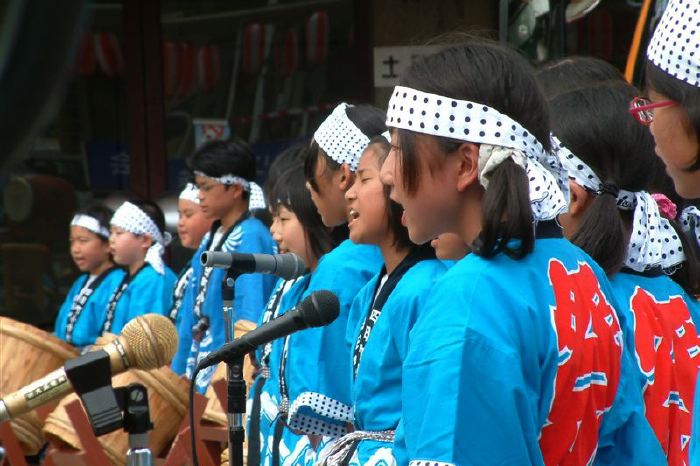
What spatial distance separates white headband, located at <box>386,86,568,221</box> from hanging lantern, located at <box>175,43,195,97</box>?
6.58 meters

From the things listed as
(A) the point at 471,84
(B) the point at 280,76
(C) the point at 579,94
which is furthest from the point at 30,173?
(A) the point at 471,84

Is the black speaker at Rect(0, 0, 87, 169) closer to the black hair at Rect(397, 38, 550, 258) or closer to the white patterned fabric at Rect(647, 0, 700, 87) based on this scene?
the black hair at Rect(397, 38, 550, 258)

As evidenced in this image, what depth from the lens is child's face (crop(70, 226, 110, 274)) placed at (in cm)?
737

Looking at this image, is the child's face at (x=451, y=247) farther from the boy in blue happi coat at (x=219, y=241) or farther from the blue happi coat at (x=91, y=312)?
the blue happi coat at (x=91, y=312)

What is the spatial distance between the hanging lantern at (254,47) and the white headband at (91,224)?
1632 mm

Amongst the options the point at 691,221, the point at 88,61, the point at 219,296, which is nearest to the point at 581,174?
the point at 691,221

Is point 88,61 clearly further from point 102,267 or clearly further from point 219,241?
point 219,241

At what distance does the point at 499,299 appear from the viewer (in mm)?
1481

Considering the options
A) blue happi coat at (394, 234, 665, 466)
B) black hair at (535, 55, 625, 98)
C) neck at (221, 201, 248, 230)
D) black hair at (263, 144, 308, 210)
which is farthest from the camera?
neck at (221, 201, 248, 230)

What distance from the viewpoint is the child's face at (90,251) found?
737 centimetres

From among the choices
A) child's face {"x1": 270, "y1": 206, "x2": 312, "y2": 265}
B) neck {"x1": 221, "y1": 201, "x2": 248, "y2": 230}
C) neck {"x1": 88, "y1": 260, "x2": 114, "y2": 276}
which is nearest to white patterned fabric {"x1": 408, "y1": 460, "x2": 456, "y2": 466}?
child's face {"x1": 270, "y1": 206, "x2": 312, "y2": 265}

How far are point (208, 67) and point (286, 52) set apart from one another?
0.63 m

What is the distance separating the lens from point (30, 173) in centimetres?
837

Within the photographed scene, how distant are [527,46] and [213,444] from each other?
2439 mm
